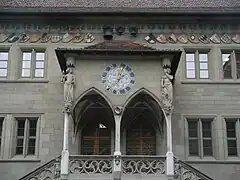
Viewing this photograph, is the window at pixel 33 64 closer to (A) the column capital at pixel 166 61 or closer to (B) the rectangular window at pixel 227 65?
(A) the column capital at pixel 166 61

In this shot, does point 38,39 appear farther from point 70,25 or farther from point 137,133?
point 137,133

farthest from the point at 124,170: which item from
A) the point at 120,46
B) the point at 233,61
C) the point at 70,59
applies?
the point at 233,61

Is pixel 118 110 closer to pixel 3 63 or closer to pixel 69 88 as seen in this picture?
pixel 69 88

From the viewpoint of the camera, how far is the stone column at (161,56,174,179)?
53.5 ft

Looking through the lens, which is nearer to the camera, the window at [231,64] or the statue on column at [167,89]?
the statue on column at [167,89]

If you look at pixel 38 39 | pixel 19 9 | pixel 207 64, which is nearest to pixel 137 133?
pixel 207 64

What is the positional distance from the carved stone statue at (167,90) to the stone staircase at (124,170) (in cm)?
172

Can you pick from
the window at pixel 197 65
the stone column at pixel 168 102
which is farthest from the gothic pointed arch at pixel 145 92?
the window at pixel 197 65

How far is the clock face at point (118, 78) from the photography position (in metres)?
17.2

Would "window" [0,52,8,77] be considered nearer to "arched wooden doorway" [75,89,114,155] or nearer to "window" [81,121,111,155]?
"arched wooden doorway" [75,89,114,155]

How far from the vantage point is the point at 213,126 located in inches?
752

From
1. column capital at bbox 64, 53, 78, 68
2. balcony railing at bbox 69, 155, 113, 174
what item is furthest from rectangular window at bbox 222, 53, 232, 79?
balcony railing at bbox 69, 155, 113, 174

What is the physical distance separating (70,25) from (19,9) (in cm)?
209

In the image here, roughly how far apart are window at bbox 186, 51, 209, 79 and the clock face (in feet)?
11.1
